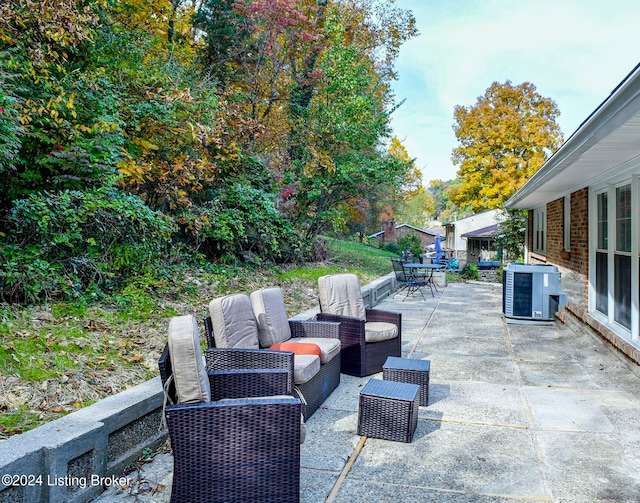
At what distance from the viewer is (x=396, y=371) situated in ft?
14.5

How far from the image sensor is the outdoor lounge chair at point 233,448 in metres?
2.58

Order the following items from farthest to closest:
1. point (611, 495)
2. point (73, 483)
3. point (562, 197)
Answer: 1. point (562, 197)
2. point (611, 495)
3. point (73, 483)

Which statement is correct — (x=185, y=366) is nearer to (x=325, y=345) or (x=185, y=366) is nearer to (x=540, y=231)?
(x=325, y=345)

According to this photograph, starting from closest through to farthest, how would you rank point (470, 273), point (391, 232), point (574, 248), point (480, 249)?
point (574, 248) → point (470, 273) → point (480, 249) → point (391, 232)

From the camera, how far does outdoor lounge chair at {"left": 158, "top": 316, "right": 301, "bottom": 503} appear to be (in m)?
2.58

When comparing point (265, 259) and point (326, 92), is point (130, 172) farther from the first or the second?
point (326, 92)

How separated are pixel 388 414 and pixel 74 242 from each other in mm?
4011

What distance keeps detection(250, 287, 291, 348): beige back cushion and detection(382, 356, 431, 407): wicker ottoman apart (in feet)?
3.55

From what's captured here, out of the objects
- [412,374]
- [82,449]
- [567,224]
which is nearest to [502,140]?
[567,224]

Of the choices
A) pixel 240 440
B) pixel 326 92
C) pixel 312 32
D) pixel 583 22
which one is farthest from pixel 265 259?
pixel 583 22

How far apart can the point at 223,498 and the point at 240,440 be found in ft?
1.08

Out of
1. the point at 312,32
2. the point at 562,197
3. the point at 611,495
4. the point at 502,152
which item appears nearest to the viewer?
the point at 611,495

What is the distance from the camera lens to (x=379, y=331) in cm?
535

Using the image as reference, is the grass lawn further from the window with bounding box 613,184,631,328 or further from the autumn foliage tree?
the window with bounding box 613,184,631,328
